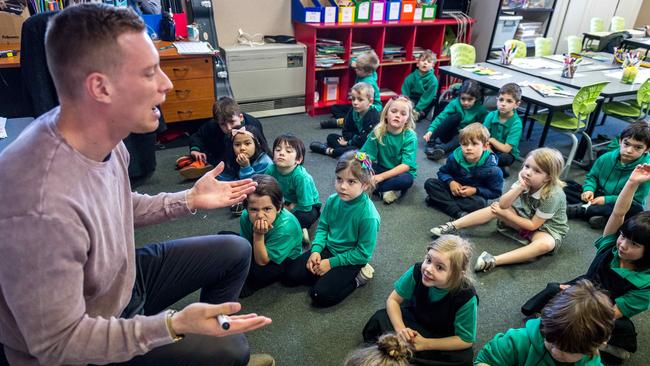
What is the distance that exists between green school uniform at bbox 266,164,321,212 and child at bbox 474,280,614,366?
1287 millimetres

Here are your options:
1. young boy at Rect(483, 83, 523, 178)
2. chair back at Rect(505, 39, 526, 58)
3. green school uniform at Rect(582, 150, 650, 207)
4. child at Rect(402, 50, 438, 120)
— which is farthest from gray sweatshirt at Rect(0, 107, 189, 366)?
chair back at Rect(505, 39, 526, 58)

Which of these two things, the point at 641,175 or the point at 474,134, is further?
the point at 474,134

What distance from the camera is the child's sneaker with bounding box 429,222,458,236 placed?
244 centimetres

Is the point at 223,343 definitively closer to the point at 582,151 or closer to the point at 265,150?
the point at 265,150

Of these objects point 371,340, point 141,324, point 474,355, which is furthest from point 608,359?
point 141,324

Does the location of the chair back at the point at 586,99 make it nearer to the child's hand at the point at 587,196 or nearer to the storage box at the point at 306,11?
the child's hand at the point at 587,196

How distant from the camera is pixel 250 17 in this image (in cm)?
409

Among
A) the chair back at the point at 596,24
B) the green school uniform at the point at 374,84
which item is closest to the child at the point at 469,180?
the green school uniform at the point at 374,84

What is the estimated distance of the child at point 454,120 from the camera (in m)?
3.49

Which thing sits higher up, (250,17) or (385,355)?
(250,17)

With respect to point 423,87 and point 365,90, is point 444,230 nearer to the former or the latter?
point 365,90

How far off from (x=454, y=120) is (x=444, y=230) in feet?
4.94

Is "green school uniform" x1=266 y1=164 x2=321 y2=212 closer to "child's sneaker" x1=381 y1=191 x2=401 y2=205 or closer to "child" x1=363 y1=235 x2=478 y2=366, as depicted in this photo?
"child's sneaker" x1=381 y1=191 x2=401 y2=205

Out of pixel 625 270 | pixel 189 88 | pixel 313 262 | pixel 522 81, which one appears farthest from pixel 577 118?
pixel 189 88
